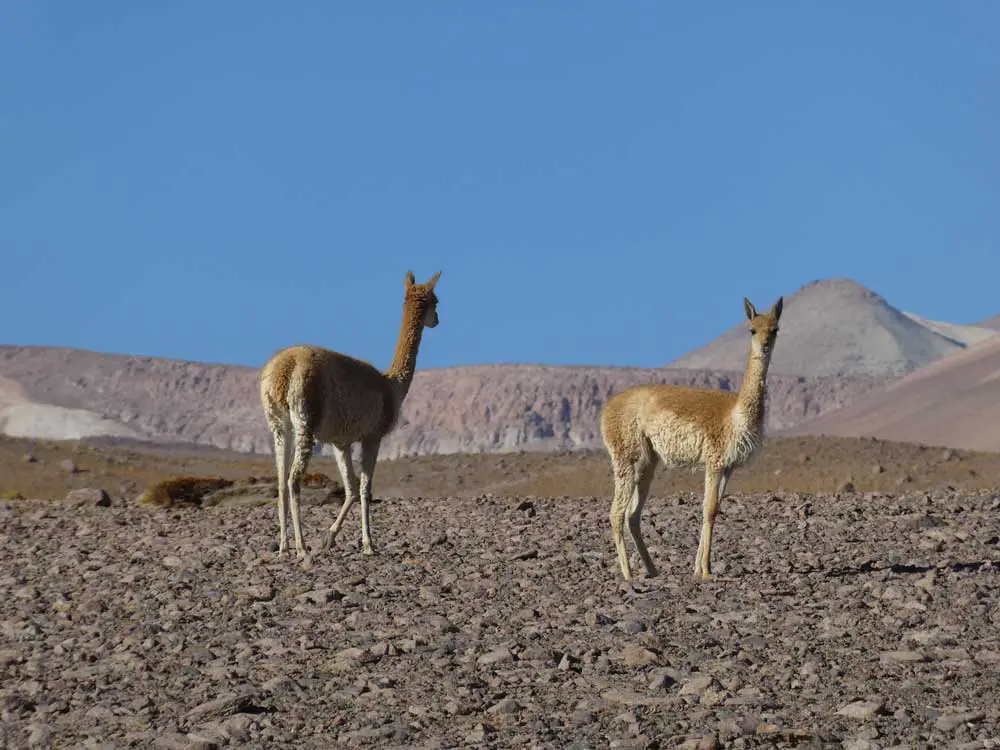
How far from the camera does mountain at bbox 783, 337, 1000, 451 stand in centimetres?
9694

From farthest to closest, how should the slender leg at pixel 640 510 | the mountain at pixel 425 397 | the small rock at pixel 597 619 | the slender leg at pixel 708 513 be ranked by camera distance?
the mountain at pixel 425 397 < the slender leg at pixel 640 510 < the slender leg at pixel 708 513 < the small rock at pixel 597 619

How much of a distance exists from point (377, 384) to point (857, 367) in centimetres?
18495

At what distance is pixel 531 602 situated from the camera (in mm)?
14555

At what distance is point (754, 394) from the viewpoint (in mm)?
15594

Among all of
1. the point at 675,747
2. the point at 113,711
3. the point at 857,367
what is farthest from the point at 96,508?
the point at 857,367

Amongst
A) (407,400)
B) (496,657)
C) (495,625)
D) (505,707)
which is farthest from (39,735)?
(407,400)

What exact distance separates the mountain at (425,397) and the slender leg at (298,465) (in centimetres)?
12931

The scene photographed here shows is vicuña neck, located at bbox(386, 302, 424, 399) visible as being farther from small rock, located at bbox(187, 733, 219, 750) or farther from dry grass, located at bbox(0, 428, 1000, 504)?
small rock, located at bbox(187, 733, 219, 750)

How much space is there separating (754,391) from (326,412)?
500cm

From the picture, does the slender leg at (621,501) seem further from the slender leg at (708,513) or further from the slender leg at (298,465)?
the slender leg at (298,465)

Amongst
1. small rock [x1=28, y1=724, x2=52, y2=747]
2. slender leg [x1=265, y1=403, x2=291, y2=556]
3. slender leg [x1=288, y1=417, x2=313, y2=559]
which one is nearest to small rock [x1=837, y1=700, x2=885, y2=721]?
small rock [x1=28, y1=724, x2=52, y2=747]

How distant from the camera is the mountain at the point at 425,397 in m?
154

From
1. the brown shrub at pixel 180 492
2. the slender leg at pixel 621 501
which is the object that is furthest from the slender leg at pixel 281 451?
the brown shrub at pixel 180 492

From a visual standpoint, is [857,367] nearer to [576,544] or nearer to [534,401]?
[534,401]
